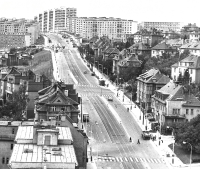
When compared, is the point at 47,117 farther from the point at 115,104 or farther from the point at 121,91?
the point at 121,91

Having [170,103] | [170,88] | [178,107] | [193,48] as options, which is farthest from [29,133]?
[193,48]

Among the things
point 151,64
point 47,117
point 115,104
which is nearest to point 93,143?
point 47,117

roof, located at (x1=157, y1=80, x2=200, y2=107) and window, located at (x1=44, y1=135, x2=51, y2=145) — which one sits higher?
window, located at (x1=44, y1=135, x2=51, y2=145)

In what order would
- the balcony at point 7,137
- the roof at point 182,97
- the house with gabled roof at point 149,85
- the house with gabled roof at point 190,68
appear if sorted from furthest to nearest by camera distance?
the house with gabled roof at point 190,68, the house with gabled roof at point 149,85, the roof at point 182,97, the balcony at point 7,137

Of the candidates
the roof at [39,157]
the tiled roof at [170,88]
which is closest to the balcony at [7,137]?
the roof at [39,157]

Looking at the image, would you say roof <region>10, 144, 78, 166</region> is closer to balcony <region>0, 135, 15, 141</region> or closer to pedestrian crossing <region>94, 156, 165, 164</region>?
balcony <region>0, 135, 15, 141</region>

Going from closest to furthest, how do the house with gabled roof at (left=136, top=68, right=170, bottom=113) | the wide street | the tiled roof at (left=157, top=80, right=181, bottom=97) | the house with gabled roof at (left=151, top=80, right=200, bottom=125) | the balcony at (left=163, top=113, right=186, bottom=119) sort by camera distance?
the wide street < the balcony at (left=163, top=113, right=186, bottom=119) < the house with gabled roof at (left=151, top=80, right=200, bottom=125) < the tiled roof at (left=157, top=80, right=181, bottom=97) < the house with gabled roof at (left=136, top=68, right=170, bottom=113)

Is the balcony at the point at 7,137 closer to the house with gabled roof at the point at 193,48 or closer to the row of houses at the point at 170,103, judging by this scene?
the row of houses at the point at 170,103

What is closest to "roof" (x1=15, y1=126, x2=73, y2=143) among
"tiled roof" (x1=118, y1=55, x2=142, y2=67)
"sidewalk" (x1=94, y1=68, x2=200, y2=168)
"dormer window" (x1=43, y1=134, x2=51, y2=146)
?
"dormer window" (x1=43, y1=134, x2=51, y2=146)

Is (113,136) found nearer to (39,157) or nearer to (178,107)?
(178,107)
